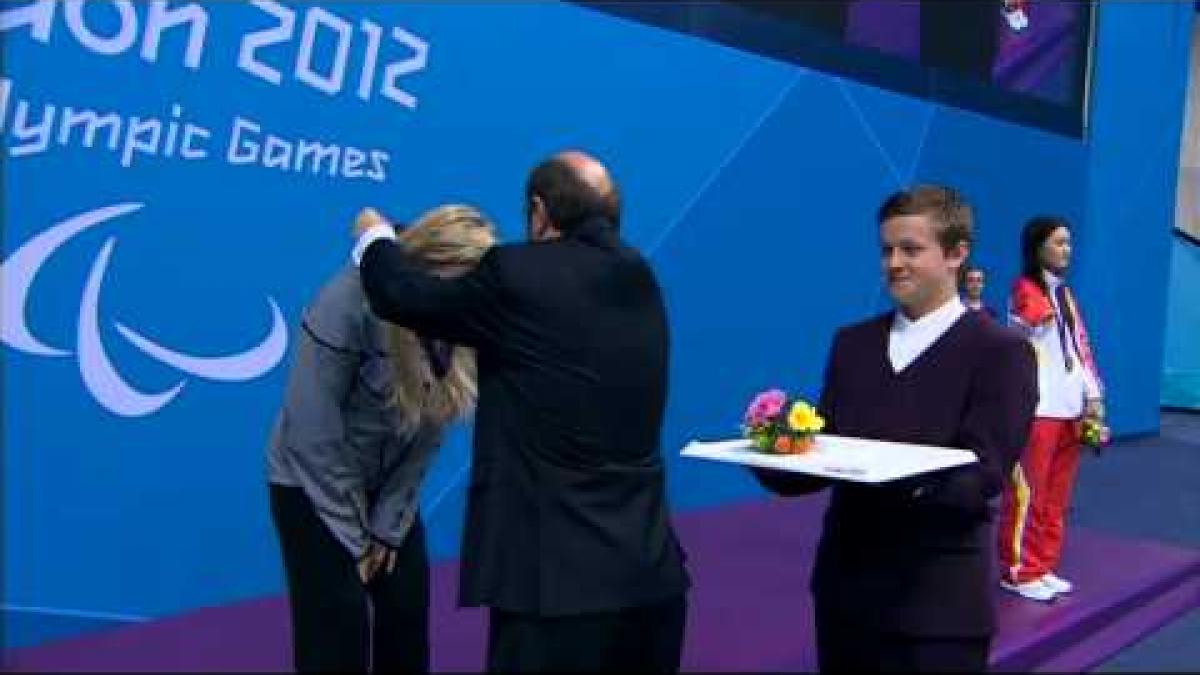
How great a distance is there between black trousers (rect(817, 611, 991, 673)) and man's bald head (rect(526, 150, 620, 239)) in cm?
89

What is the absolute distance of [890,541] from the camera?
223 centimetres

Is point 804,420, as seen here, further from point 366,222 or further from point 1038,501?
point 1038,501

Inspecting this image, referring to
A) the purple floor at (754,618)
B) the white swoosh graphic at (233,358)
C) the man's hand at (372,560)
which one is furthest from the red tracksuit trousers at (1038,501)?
the man's hand at (372,560)

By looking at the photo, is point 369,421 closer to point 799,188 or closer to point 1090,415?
point 1090,415

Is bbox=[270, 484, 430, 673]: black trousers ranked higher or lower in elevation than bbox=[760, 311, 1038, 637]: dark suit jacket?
lower

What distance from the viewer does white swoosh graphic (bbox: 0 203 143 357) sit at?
3334 millimetres

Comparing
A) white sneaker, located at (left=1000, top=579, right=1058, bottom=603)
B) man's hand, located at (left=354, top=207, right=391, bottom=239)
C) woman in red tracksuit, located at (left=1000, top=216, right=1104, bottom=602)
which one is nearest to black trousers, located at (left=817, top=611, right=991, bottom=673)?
man's hand, located at (left=354, top=207, right=391, bottom=239)

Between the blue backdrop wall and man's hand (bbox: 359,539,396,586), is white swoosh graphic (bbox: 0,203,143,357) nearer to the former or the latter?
the blue backdrop wall

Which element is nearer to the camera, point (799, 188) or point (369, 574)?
point (369, 574)

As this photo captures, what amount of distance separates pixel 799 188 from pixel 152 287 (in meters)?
3.51

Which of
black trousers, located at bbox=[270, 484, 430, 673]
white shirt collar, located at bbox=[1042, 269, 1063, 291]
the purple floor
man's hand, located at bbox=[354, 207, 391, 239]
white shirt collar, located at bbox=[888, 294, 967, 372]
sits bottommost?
the purple floor

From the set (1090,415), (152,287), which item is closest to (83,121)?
(152,287)

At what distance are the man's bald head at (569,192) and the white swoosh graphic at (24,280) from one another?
1866 mm

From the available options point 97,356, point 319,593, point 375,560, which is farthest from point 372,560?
point 97,356
